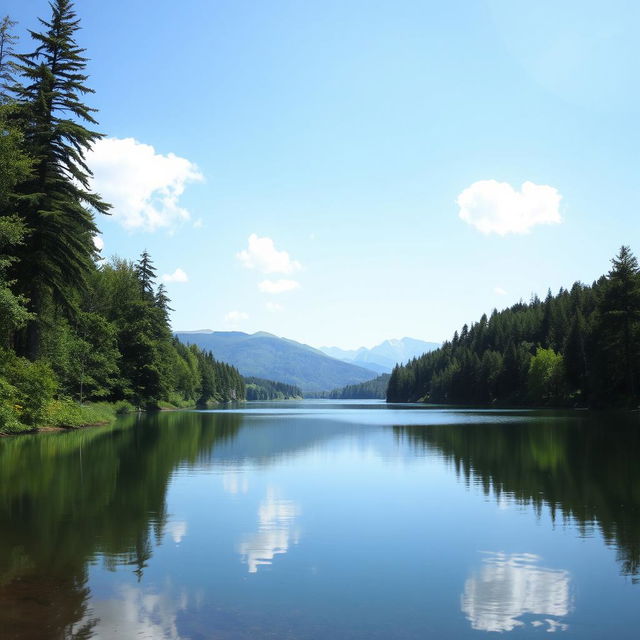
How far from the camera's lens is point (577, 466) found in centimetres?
2281

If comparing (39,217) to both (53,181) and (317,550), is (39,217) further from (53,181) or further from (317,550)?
(317,550)

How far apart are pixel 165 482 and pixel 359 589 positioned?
1196 centimetres

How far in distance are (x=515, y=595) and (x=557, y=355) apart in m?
103

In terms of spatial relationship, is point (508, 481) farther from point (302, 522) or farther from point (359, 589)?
point (359, 589)

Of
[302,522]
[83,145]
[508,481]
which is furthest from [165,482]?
[83,145]

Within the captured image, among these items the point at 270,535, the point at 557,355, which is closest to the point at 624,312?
the point at 557,355

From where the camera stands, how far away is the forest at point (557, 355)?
7344 centimetres

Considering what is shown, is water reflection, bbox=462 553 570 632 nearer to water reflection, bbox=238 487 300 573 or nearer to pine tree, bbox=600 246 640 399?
water reflection, bbox=238 487 300 573

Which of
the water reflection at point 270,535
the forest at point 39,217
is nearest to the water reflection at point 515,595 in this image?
the water reflection at point 270,535

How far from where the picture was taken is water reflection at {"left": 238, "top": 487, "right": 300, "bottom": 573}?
10.8 m

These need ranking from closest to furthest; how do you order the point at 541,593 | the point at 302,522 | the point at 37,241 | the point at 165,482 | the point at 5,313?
the point at 541,593 < the point at 302,522 < the point at 165,482 < the point at 5,313 < the point at 37,241

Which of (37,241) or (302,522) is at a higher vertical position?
(37,241)

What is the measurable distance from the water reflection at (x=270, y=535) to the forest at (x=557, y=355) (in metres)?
66.0

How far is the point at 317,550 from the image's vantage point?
11.4m
